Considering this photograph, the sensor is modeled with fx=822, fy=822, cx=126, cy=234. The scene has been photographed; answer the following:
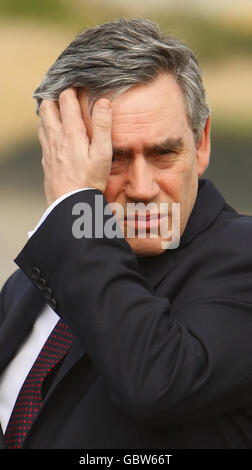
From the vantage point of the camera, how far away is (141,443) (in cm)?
197

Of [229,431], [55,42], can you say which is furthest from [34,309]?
[55,42]

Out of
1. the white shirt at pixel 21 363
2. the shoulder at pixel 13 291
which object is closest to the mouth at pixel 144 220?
the white shirt at pixel 21 363

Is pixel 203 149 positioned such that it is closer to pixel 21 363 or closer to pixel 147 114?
pixel 147 114

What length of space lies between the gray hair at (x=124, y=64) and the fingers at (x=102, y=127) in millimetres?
56

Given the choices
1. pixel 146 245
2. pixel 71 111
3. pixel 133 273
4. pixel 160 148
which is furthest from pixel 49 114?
pixel 133 273

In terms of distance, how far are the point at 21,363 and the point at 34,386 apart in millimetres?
150

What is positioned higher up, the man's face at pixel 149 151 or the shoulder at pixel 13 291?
the man's face at pixel 149 151

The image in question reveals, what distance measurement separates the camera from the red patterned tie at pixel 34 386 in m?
2.14

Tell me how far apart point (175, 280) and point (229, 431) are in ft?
1.30

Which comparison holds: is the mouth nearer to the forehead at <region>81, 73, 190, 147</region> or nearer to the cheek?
the cheek

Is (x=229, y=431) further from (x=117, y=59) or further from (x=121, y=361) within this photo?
(x=117, y=59)

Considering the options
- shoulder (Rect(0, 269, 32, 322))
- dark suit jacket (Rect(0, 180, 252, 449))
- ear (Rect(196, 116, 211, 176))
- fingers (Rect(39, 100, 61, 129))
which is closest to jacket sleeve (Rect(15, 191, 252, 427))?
dark suit jacket (Rect(0, 180, 252, 449))

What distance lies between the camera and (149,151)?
6.94ft

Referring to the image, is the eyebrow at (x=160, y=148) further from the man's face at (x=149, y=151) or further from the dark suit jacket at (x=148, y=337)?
the dark suit jacket at (x=148, y=337)
